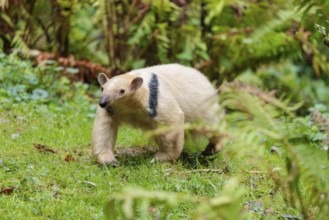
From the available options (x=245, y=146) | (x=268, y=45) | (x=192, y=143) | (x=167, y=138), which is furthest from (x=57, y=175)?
(x=268, y=45)

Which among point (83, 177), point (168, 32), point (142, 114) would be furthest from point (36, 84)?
point (83, 177)

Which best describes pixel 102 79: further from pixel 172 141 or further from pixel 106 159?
pixel 172 141

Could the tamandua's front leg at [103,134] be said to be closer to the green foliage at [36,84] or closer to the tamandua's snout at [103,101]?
the tamandua's snout at [103,101]

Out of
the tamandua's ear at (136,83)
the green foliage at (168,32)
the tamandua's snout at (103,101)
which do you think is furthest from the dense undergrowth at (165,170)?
the green foliage at (168,32)

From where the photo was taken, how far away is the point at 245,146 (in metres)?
4.36

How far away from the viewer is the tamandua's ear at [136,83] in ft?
22.8

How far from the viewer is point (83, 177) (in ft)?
21.6

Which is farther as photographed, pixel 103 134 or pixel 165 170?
pixel 103 134

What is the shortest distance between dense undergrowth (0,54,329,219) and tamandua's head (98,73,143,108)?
729 mm

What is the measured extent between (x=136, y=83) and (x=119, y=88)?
19cm

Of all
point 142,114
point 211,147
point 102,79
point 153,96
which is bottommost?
point 211,147

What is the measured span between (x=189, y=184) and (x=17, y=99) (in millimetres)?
4056

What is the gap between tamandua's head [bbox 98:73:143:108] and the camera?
6.80 meters

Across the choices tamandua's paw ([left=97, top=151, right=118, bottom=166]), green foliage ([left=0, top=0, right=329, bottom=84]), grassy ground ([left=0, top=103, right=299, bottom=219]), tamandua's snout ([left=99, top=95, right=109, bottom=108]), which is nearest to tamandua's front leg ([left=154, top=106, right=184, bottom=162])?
grassy ground ([left=0, top=103, right=299, bottom=219])
